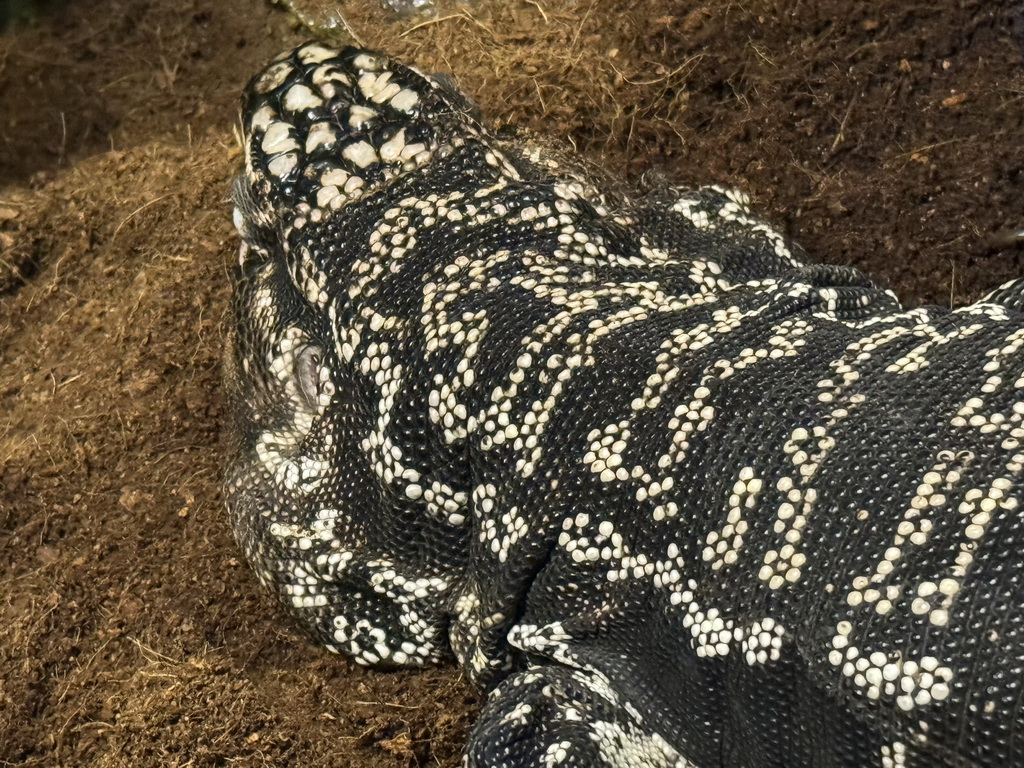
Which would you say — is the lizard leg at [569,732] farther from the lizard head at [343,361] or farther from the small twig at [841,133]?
the small twig at [841,133]

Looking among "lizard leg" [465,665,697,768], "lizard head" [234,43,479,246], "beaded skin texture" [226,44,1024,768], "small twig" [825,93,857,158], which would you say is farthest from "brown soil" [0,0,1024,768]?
"lizard head" [234,43,479,246]

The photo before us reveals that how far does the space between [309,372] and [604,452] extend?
849 mm

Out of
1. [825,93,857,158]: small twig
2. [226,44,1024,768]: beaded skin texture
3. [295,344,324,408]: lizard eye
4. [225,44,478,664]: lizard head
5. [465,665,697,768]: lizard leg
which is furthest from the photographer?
[825,93,857,158]: small twig

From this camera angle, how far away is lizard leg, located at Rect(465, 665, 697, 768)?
2.01m

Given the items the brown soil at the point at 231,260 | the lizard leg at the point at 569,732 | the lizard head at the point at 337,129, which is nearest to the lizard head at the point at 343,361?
the lizard head at the point at 337,129

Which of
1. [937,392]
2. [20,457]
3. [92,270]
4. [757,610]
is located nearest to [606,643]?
[757,610]

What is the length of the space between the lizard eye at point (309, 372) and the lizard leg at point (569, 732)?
84cm

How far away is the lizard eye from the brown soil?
533mm

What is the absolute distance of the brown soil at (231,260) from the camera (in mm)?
2561

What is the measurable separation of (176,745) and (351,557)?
0.60 meters

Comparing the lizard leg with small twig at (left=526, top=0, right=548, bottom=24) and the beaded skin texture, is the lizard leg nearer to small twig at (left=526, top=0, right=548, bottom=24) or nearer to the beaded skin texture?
the beaded skin texture

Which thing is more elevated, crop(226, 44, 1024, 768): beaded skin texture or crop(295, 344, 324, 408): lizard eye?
crop(226, 44, 1024, 768): beaded skin texture

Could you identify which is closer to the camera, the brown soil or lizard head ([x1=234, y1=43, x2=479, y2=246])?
lizard head ([x1=234, y1=43, x2=479, y2=246])

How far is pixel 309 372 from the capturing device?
2516 mm
